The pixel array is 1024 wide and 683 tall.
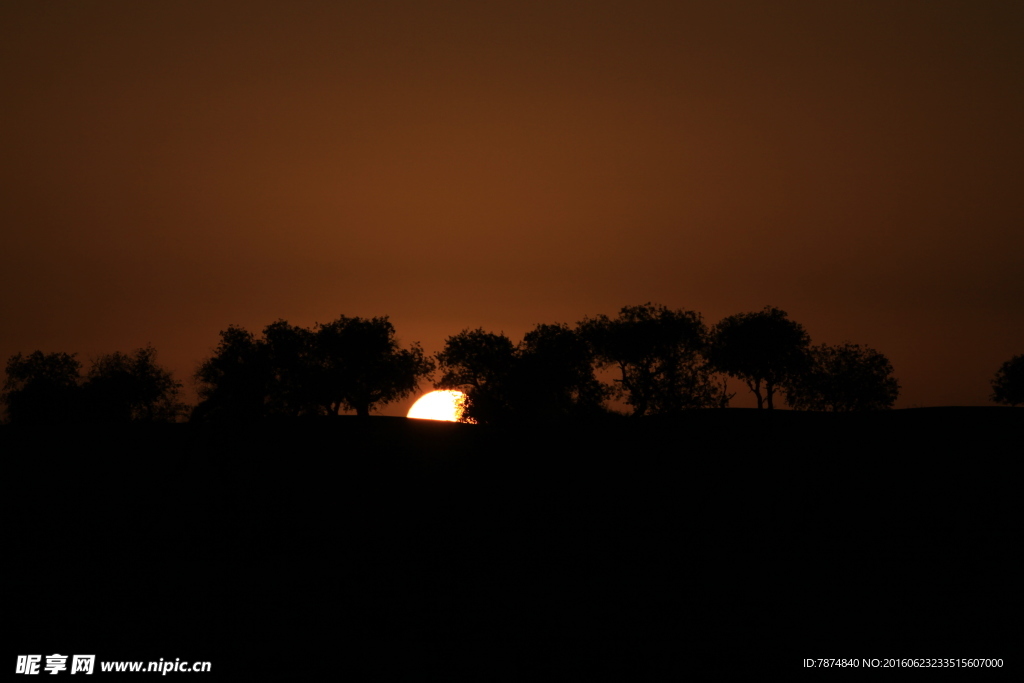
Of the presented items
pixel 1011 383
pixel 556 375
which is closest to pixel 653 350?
pixel 556 375

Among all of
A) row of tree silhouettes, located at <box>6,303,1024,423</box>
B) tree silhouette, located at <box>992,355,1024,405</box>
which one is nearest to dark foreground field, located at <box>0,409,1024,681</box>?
row of tree silhouettes, located at <box>6,303,1024,423</box>

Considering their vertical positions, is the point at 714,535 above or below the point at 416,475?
below

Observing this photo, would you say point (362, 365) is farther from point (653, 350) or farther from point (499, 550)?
point (499, 550)

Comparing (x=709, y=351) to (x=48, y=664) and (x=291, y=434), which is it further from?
(x=48, y=664)

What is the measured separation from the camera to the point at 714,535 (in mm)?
11406

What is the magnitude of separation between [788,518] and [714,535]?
1416 millimetres

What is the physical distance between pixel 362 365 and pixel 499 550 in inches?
2572

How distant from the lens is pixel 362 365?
244 feet

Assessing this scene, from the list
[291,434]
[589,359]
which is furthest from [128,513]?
[589,359]

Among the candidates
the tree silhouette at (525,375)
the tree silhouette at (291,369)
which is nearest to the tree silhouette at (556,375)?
the tree silhouette at (525,375)

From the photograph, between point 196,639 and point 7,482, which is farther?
point 7,482

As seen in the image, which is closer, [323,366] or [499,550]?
[499,550]

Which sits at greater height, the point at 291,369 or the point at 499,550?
the point at 291,369

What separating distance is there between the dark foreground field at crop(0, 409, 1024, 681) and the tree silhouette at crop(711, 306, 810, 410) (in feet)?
190
